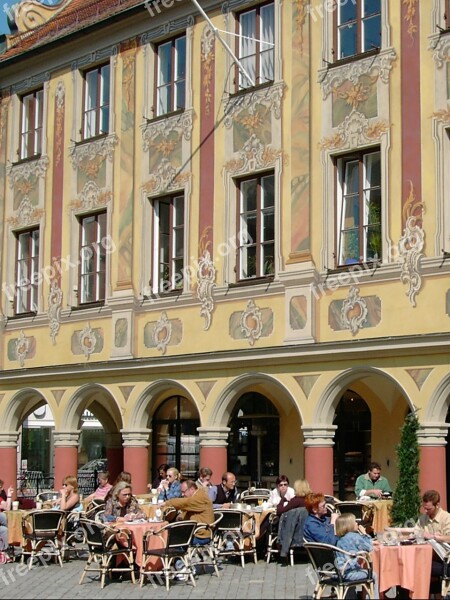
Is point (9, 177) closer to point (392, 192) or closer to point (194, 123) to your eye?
point (194, 123)

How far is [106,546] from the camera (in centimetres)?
1498

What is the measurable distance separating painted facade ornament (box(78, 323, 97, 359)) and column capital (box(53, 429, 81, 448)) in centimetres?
173

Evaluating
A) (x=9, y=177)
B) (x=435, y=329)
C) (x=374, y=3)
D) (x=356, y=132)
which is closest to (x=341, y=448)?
(x=435, y=329)

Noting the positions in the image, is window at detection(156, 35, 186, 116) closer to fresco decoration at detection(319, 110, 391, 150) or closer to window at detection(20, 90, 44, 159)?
window at detection(20, 90, 44, 159)

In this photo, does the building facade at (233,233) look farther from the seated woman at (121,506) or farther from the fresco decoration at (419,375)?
the seated woman at (121,506)

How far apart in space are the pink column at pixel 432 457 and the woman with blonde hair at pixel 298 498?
2481 millimetres

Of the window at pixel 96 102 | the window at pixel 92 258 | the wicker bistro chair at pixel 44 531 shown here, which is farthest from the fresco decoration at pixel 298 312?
the window at pixel 96 102

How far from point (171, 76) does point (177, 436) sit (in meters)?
7.83

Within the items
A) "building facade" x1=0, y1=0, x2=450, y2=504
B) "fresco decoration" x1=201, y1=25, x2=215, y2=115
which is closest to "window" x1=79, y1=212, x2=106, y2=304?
"building facade" x1=0, y1=0, x2=450, y2=504

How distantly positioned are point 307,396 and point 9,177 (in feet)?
34.7

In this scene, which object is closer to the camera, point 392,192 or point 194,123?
point 392,192

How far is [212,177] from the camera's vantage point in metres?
21.4

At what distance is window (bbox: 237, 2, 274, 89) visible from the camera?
20.8m

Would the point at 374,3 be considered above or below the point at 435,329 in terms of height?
above
